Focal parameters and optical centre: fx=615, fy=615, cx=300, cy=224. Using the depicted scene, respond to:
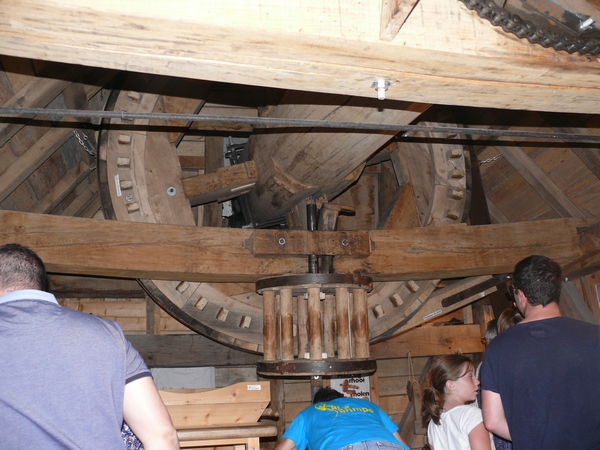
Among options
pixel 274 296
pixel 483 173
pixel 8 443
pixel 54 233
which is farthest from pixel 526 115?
pixel 8 443

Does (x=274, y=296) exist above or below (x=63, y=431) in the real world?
above

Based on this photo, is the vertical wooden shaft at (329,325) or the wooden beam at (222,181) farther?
the wooden beam at (222,181)

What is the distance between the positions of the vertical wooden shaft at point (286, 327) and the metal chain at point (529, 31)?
1.97 metres

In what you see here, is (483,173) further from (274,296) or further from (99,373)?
(99,373)

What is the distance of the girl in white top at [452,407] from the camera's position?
2459 mm

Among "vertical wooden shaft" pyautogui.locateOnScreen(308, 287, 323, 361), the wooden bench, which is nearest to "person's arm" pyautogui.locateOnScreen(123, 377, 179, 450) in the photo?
the wooden bench

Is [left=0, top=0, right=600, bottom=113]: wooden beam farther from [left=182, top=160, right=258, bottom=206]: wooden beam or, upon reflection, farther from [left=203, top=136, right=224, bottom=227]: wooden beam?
[left=203, top=136, right=224, bottom=227]: wooden beam

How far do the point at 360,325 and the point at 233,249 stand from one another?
803mm

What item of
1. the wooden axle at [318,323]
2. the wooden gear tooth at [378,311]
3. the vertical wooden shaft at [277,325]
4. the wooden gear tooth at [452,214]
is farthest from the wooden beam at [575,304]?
the vertical wooden shaft at [277,325]

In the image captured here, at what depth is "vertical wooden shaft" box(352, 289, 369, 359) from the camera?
3.28 metres

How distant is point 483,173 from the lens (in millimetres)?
5168

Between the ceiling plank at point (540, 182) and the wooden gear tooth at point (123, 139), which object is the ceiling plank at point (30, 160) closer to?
the wooden gear tooth at point (123, 139)

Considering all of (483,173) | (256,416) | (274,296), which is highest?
(483,173)

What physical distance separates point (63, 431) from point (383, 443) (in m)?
1.45
